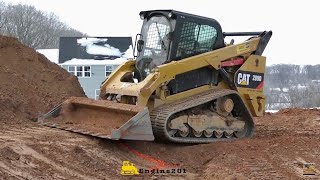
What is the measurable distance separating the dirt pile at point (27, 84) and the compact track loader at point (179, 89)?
81 cm

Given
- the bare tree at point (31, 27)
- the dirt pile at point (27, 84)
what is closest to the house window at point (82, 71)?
the dirt pile at point (27, 84)

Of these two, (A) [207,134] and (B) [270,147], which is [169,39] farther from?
(B) [270,147]

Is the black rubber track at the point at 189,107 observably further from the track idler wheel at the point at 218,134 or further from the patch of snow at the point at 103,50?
the patch of snow at the point at 103,50

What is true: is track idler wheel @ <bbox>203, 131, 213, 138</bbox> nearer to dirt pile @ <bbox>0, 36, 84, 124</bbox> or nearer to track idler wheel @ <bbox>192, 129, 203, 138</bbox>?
track idler wheel @ <bbox>192, 129, 203, 138</bbox>

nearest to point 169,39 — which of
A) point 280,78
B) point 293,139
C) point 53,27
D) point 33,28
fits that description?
point 293,139

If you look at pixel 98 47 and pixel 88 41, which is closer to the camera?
pixel 98 47

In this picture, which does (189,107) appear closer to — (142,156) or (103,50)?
(142,156)

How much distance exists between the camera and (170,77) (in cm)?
919

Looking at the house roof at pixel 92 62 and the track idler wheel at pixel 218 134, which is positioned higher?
the house roof at pixel 92 62

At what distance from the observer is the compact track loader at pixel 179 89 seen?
888cm

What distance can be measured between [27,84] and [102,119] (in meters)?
2.56

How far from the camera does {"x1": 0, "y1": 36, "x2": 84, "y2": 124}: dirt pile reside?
10127mm

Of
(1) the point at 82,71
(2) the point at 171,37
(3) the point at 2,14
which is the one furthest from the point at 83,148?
(3) the point at 2,14

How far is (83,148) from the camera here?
7.77m
